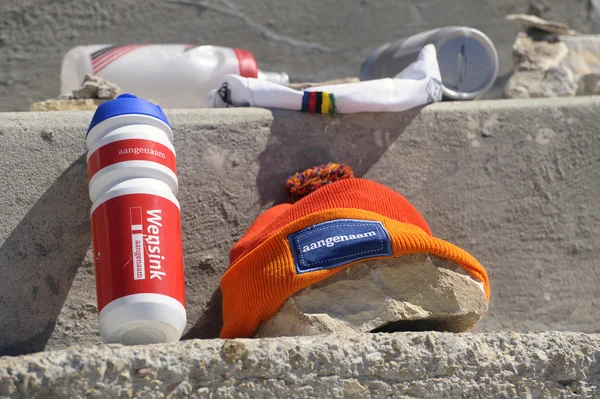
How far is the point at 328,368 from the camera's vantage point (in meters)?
1.06

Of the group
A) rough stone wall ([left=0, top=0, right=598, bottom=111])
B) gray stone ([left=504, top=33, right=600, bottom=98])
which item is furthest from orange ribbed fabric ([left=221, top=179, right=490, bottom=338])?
rough stone wall ([left=0, top=0, right=598, bottom=111])

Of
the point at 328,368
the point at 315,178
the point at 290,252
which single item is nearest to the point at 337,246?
the point at 290,252

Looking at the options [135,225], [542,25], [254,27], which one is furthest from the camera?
[254,27]

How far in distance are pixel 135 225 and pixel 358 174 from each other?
63 centimetres

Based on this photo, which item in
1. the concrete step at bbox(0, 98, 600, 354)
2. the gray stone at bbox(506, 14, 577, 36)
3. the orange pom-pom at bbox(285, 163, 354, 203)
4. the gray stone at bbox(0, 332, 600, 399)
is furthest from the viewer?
the gray stone at bbox(506, 14, 577, 36)

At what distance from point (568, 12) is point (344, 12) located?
34.3 inches

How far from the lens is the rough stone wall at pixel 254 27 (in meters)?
2.51

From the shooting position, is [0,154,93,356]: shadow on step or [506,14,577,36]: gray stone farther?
[506,14,577,36]: gray stone

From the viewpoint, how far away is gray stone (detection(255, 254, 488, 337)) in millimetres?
1240

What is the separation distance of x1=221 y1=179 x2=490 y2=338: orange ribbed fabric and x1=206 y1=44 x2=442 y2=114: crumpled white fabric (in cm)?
28

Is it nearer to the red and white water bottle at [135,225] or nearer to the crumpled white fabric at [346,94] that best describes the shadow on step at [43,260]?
the red and white water bottle at [135,225]

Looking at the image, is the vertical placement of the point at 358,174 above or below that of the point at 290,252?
above

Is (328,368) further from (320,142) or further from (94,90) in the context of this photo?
(94,90)

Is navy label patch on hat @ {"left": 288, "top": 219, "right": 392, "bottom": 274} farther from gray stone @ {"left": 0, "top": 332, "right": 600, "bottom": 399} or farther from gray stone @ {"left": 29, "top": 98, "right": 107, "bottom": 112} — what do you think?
gray stone @ {"left": 29, "top": 98, "right": 107, "bottom": 112}
